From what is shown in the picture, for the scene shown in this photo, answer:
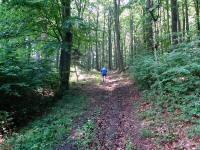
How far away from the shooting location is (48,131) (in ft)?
34.3

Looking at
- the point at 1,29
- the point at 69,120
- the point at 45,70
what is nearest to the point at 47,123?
the point at 69,120

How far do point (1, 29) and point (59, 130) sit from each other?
894cm

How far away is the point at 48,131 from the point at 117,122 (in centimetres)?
270

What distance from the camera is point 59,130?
10.5 meters

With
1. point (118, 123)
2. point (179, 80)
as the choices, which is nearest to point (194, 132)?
point (118, 123)

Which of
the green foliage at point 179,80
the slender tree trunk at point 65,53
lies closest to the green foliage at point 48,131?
the green foliage at point 179,80

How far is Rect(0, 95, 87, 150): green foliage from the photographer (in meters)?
9.55

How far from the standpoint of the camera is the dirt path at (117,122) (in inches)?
342

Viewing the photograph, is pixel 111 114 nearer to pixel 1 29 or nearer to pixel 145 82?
pixel 145 82

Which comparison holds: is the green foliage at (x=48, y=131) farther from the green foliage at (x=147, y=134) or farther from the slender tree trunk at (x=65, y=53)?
the slender tree trunk at (x=65, y=53)

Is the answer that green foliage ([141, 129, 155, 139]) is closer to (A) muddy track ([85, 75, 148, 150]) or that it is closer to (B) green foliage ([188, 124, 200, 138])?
(A) muddy track ([85, 75, 148, 150])

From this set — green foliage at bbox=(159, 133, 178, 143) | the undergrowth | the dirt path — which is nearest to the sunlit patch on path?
the dirt path

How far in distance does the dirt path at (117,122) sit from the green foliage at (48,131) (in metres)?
0.81

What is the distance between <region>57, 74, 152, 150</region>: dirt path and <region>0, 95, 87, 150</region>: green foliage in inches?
31.9
